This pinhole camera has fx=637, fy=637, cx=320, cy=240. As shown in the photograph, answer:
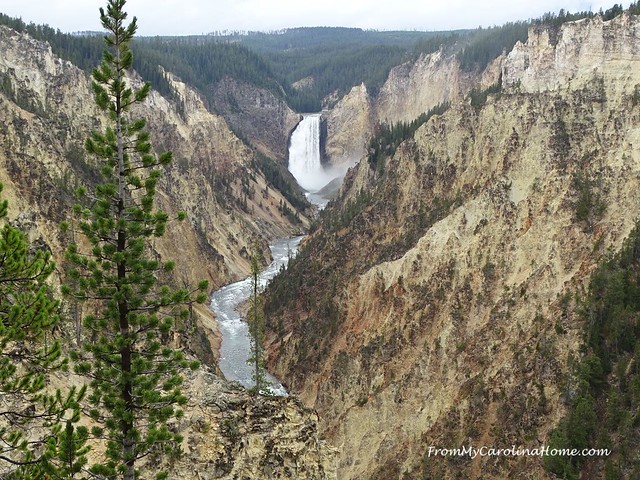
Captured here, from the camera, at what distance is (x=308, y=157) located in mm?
158000

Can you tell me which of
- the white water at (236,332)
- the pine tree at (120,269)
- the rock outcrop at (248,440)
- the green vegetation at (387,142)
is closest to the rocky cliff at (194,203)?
the rock outcrop at (248,440)

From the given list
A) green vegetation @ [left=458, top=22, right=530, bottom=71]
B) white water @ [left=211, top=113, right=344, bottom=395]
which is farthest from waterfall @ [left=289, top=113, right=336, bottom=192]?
green vegetation @ [left=458, top=22, right=530, bottom=71]

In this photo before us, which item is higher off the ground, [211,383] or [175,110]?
[175,110]

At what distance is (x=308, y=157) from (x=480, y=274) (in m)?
120

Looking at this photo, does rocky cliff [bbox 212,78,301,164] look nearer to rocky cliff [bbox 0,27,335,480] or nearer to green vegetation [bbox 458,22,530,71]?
rocky cliff [bbox 0,27,335,480]

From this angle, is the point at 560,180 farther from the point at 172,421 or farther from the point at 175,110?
the point at 175,110

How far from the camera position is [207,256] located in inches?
3051

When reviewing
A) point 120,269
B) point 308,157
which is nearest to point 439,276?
point 120,269

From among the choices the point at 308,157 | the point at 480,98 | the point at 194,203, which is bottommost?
the point at 194,203

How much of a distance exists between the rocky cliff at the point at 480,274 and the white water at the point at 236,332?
2542 mm

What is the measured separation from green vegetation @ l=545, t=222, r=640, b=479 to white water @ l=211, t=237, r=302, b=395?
16.8 metres

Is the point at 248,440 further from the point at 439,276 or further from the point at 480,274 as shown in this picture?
the point at 439,276

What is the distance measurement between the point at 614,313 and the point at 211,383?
19557 mm

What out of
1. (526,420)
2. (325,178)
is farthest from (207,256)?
(325,178)
